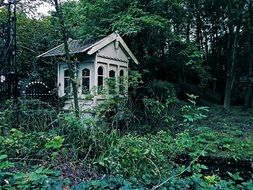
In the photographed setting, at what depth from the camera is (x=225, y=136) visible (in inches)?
376

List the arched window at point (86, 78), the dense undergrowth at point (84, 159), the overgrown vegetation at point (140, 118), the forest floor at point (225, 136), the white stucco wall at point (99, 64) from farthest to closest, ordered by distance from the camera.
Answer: the arched window at point (86, 78) → the white stucco wall at point (99, 64) → the forest floor at point (225, 136) → the overgrown vegetation at point (140, 118) → the dense undergrowth at point (84, 159)

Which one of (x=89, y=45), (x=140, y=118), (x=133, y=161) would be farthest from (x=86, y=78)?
(x=133, y=161)

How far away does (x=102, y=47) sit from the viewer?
11375mm

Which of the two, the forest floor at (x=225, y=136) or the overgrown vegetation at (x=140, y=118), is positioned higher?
the overgrown vegetation at (x=140, y=118)

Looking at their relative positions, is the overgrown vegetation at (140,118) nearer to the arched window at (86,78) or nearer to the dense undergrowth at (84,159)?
the dense undergrowth at (84,159)

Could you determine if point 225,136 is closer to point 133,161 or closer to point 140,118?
point 140,118

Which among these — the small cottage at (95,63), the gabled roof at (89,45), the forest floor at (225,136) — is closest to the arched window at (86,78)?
the small cottage at (95,63)

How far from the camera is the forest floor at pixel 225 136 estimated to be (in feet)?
25.6

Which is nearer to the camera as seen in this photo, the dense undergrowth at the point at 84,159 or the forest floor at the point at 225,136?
the dense undergrowth at the point at 84,159

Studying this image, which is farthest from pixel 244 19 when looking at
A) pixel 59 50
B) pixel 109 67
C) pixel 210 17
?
pixel 59 50

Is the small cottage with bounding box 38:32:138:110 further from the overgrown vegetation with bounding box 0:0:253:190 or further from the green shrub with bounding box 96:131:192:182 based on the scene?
the green shrub with bounding box 96:131:192:182

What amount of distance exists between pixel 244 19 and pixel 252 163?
12.6 meters

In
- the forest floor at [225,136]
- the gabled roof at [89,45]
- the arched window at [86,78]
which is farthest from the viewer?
the arched window at [86,78]

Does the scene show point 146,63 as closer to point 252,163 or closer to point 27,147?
point 252,163
